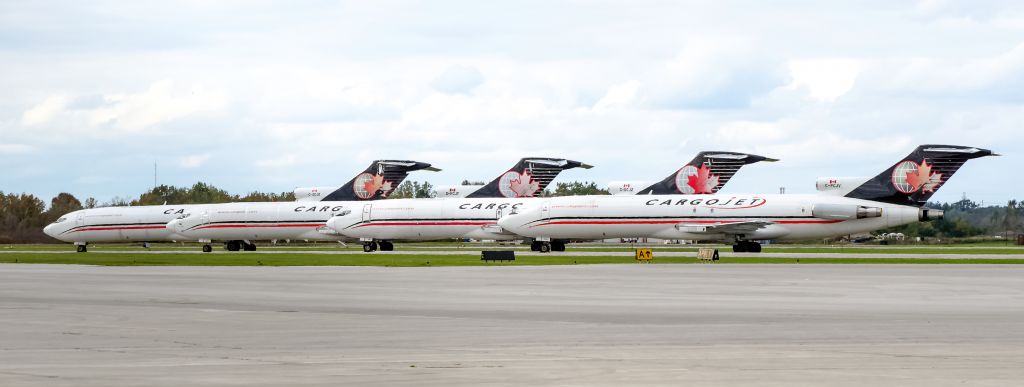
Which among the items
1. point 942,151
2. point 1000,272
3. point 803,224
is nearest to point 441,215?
point 803,224

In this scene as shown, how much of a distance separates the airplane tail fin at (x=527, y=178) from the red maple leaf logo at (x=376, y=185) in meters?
11.1

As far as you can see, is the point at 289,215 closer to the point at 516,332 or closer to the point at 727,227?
the point at 727,227

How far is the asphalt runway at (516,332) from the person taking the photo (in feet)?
49.8

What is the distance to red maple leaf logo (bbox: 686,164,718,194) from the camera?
Result: 323 ft

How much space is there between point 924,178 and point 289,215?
51.0 m

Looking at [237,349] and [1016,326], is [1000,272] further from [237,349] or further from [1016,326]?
[237,349]

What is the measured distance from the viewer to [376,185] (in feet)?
374

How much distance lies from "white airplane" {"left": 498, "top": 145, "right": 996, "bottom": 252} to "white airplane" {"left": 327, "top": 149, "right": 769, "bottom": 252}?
4.09 m

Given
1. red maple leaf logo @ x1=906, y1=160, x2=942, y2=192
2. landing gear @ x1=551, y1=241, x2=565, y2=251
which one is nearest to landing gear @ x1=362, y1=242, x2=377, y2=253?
landing gear @ x1=551, y1=241, x2=565, y2=251

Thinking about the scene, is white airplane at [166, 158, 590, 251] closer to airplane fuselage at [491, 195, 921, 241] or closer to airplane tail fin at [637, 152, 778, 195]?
airplane tail fin at [637, 152, 778, 195]

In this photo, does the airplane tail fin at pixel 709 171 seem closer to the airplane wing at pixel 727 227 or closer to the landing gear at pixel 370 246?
the airplane wing at pixel 727 227

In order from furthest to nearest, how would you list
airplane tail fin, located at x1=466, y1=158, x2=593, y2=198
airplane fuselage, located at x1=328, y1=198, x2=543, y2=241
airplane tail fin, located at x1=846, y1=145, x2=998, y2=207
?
airplane tail fin, located at x1=466, y1=158, x2=593, y2=198
airplane fuselage, located at x1=328, y1=198, x2=543, y2=241
airplane tail fin, located at x1=846, y1=145, x2=998, y2=207

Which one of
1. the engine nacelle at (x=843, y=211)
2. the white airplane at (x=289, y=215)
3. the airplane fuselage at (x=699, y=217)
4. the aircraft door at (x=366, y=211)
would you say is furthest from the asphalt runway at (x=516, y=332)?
the white airplane at (x=289, y=215)

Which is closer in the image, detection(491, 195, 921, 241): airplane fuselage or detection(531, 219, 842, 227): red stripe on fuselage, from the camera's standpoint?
detection(491, 195, 921, 241): airplane fuselage
